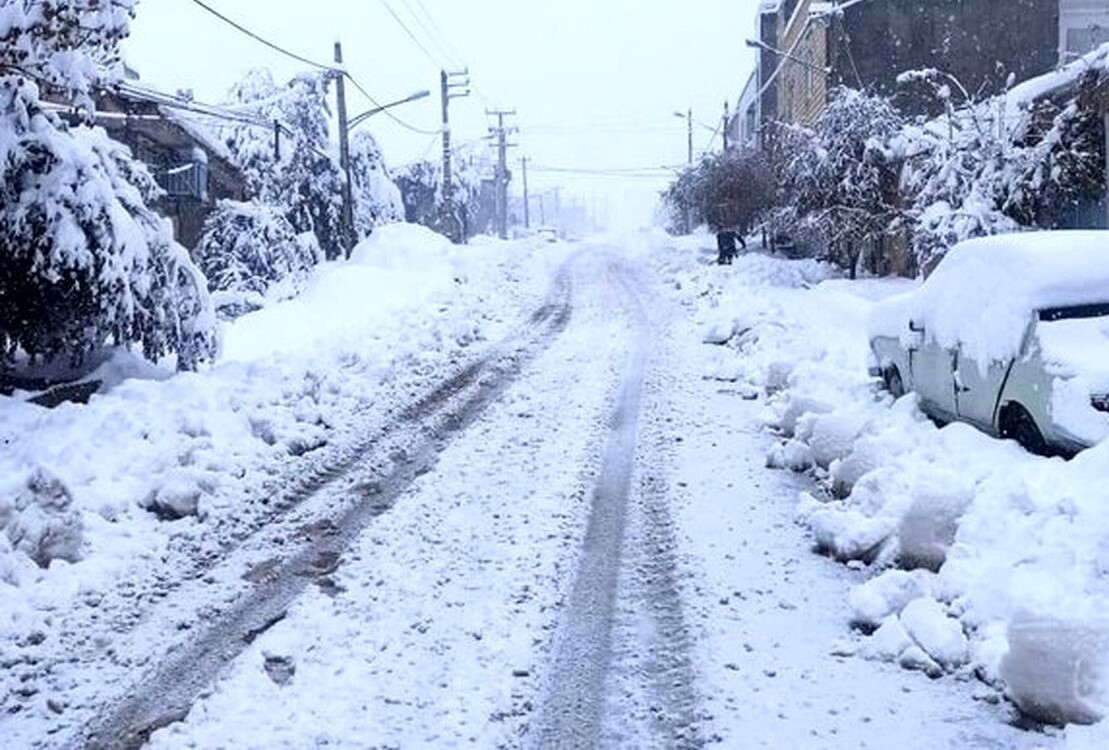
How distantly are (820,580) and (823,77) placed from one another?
30.3 metres

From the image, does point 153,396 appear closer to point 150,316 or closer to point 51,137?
point 150,316

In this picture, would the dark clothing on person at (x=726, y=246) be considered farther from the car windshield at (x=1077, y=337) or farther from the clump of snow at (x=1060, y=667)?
the clump of snow at (x=1060, y=667)

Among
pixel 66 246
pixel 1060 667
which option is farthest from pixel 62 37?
pixel 1060 667

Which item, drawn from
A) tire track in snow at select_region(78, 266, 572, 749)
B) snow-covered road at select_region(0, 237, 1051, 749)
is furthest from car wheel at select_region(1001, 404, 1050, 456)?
tire track in snow at select_region(78, 266, 572, 749)

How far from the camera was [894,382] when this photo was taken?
34.1 ft

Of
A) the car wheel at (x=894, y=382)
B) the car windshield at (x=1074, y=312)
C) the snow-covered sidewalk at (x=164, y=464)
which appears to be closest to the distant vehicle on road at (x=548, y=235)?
the snow-covered sidewalk at (x=164, y=464)

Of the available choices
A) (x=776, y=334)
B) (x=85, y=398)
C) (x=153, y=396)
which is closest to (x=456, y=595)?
(x=153, y=396)

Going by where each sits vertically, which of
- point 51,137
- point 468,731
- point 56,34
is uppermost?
point 56,34

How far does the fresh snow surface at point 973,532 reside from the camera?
4.20 m

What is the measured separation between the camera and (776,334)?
47.5 ft

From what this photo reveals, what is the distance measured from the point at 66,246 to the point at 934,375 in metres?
7.76

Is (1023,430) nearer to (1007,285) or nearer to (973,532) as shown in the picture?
(1007,285)

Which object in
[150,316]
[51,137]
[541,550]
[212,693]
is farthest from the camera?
[150,316]

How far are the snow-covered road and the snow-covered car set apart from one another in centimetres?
153
